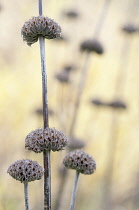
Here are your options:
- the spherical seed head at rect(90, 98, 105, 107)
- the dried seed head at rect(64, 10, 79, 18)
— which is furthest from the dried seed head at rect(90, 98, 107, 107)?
the dried seed head at rect(64, 10, 79, 18)

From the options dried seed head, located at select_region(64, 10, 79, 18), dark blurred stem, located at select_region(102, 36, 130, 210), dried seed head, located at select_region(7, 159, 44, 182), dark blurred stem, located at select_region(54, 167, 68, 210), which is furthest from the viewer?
dark blurred stem, located at select_region(102, 36, 130, 210)

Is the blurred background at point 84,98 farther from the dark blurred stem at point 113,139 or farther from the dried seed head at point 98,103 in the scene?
the dried seed head at point 98,103

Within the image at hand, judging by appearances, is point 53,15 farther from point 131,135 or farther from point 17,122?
point 131,135

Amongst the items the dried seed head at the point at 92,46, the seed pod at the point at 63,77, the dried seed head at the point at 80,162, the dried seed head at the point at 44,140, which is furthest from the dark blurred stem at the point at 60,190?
the dried seed head at the point at 44,140

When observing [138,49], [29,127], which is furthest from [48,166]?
[138,49]

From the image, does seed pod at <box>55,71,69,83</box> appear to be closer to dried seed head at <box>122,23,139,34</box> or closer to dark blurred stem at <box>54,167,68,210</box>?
dried seed head at <box>122,23,139,34</box>

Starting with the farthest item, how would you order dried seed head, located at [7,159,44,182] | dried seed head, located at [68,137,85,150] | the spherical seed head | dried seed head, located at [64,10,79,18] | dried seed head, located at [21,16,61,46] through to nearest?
dried seed head, located at [64,10,79,18] → the spherical seed head → dried seed head, located at [68,137,85,150] → dried seed head, located at [21,16,61,46] → dried seed head, located at [7,159,44,182]

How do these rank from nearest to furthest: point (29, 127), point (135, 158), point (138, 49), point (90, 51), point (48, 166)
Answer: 1. point (48, 166)
2. point (90, 51)
3. point (29, 127)
4. point (135, 158)
5. point (138, 49)

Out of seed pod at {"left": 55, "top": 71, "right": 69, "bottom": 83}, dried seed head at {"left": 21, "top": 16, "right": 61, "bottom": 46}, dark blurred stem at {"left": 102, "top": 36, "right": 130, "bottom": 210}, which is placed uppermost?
dried seed head at {"left": 21, "top": 16, "right": 61, "bottom": 46}
